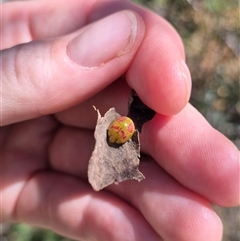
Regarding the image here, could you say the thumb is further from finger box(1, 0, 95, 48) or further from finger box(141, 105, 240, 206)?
finger box(1, 0, 95, 48)

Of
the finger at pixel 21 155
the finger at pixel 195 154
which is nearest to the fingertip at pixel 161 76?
the finger at pixel 195 154

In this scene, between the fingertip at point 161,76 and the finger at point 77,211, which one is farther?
the finger at point 77,211

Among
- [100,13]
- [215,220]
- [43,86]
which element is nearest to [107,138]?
[43,86]

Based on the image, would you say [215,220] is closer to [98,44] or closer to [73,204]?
[73,204]

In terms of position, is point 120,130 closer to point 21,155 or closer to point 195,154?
point 195,154

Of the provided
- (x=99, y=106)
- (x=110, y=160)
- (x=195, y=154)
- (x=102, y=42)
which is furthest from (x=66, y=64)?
(x=195, y=154)

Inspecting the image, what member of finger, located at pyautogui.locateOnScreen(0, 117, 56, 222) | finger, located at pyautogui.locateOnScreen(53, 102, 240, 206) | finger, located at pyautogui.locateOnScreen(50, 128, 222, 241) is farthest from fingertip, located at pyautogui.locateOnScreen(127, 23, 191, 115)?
finger, located at pyautogui.locateOnScreen(0, 117, 56, 222)

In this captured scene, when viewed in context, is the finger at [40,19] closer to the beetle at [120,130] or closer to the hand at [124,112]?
the hand at [124,112]
